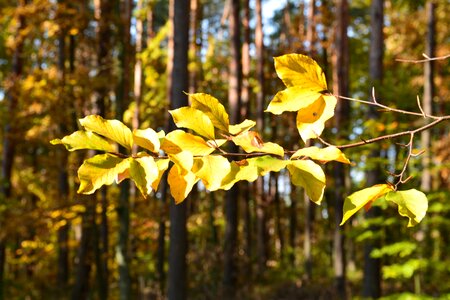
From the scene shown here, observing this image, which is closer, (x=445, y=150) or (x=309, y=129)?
(x=309, y=129)

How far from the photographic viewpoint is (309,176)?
912 millimetres

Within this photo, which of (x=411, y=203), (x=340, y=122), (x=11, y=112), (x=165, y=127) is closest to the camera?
(x=411, y=203)

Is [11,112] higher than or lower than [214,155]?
higher

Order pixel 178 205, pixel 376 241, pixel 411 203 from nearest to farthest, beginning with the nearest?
pixel 411 203 → pixel 178 205 → pixel 376 241

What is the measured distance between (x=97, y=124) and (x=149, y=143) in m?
0.10

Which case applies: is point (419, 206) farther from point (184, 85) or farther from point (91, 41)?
point (91, 41)

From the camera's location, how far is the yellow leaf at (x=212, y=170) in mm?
902

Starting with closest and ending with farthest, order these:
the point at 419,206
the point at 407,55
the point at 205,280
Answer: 1. the point at 419,206
2. the point at 205,280
3. the point at 407,55

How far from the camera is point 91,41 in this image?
29.1 feet

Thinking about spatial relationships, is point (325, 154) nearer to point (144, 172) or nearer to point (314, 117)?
point (314, 117)

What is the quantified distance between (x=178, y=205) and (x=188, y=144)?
14.8 ft

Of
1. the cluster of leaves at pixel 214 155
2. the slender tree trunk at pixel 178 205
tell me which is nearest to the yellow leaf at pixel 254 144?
the cluster of leaves at pixel 214 155

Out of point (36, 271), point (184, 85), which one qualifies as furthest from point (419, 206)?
point (36, 271)

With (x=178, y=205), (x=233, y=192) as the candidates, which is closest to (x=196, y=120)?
(x=178, y=205)
